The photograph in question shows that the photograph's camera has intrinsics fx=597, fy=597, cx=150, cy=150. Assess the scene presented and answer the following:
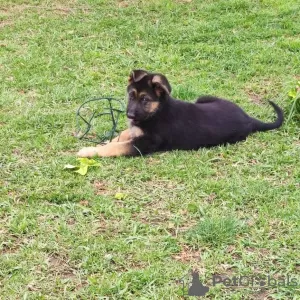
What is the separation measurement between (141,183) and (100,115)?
5.50 feet

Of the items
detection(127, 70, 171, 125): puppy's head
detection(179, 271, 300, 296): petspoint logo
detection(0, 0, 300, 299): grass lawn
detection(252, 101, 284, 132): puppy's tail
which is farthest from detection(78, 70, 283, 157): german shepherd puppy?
detection(179, 271, 300, 296): petspoint logo

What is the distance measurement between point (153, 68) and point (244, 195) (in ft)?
12.0

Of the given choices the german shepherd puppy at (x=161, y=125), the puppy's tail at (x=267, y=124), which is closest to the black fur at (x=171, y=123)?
the german shepherd puppy at (x=161, y=125)

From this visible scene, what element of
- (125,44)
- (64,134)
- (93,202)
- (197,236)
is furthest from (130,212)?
(125,44)

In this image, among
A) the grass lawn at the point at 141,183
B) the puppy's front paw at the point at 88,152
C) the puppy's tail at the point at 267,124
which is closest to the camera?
the grass lawn at the point at 141,183

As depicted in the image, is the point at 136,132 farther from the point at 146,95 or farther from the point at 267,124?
the point at 267,124

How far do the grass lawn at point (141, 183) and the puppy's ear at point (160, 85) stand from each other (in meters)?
0.60

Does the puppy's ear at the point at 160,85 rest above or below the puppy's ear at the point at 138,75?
below

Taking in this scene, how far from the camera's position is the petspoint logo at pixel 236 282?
3895 mm

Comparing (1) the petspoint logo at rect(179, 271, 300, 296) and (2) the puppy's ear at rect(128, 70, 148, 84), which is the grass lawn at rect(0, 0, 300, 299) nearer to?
(1) the petspoint logo at rect(179, 271, 300, 296)

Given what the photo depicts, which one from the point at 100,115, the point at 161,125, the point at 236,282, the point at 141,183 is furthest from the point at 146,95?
the point at 236,282

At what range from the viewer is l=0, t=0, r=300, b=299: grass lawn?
4074 millimetres

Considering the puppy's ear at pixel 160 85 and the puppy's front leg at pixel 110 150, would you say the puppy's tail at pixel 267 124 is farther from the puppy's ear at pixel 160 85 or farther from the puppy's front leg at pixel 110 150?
the puppy's front leg at pixel 110 150

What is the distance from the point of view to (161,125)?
19.0 ft
